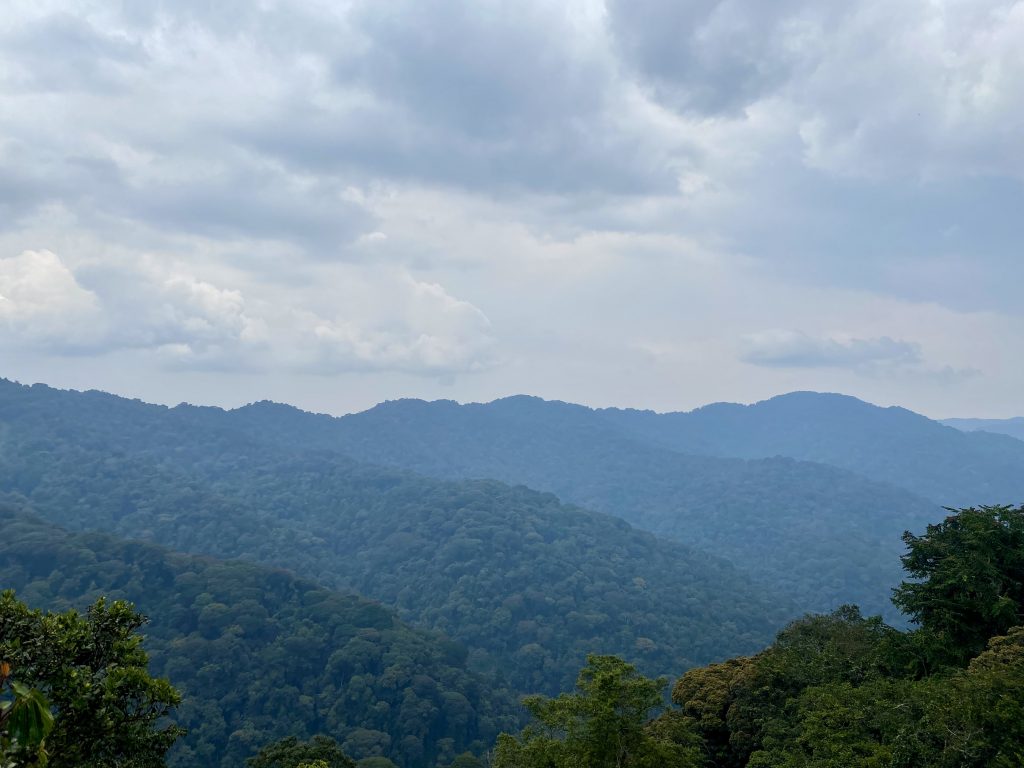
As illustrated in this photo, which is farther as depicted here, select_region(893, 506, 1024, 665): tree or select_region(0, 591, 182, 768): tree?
select_region(893, 506, 1024, 665): tree

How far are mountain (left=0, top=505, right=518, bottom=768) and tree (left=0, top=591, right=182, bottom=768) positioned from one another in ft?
291

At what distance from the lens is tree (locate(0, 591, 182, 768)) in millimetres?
14242

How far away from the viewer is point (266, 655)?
11806cm

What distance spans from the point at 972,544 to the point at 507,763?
24.9 metres

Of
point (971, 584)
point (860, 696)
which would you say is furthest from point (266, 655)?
point (971, 584)

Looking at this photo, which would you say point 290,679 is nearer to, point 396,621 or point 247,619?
point 247,619

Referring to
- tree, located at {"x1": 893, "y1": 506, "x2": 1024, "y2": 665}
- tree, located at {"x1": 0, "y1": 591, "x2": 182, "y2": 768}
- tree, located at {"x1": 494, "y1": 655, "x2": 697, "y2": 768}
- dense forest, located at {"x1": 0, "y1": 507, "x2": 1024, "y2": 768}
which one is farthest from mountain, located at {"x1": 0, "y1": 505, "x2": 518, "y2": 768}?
tree, located at {"x1": 0, "y1": 591, "x2": 182, "y2": 768}

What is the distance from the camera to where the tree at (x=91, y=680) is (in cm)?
1424

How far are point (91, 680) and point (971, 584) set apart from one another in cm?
3447

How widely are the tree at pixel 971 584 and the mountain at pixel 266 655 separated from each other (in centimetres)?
8195

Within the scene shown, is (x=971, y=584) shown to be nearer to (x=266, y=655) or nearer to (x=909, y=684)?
(x=909, y=684)

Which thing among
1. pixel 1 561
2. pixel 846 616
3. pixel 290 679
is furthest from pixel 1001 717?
pixel 1 561

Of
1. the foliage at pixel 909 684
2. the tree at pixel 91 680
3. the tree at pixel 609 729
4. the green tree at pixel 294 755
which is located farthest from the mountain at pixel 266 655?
the tree at pixel 91 680

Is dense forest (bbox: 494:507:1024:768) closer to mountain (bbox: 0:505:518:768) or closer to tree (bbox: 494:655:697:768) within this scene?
tree (bbox: 494:655:697:768)
